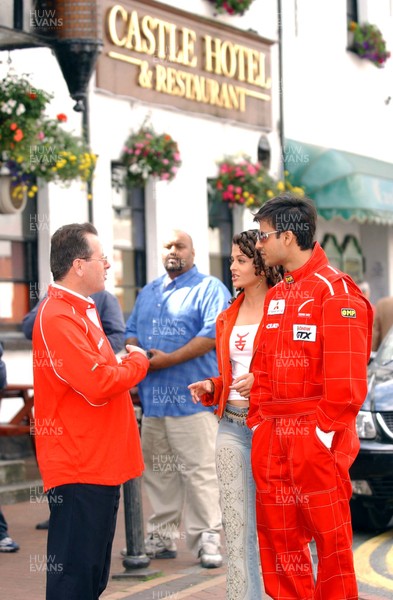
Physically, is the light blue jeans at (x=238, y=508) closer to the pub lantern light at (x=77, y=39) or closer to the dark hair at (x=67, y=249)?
the dark hair at (x=67, y=249)

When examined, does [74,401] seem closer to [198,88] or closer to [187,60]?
[187,60]

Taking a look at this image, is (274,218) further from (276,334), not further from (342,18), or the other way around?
(342,18)

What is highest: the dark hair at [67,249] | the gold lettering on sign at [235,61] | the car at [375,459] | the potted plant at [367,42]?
the potted plant at [367,42]

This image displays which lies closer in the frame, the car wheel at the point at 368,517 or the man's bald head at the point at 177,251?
the man's bald head at the point at 177,251

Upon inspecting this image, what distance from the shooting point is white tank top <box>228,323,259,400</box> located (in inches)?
250

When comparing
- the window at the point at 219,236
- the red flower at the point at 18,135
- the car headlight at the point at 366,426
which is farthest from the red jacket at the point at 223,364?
the window at the point at 219,236

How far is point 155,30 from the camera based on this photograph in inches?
613

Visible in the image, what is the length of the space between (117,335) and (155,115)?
7289 mm

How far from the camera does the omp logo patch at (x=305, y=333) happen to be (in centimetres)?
526

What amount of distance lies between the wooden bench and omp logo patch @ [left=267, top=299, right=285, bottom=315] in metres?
6.16

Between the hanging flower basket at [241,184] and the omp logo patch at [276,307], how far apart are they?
1109 cm

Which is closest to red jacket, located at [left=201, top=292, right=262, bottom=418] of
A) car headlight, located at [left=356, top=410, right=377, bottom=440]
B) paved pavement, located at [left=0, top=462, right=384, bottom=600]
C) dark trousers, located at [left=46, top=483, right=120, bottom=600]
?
dark trousers, located at [left=46, top=483, right=120, bottom=600]

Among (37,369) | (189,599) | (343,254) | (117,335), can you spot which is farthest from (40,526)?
(343,254)

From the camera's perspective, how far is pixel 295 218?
5.49m
